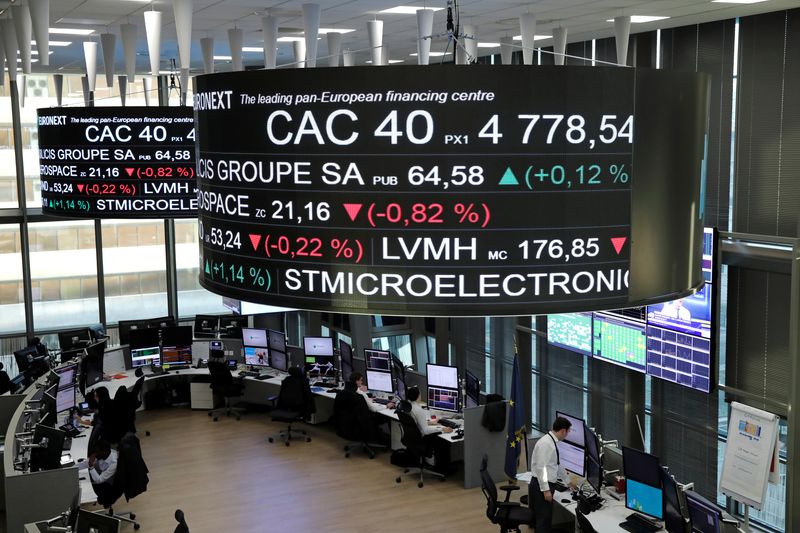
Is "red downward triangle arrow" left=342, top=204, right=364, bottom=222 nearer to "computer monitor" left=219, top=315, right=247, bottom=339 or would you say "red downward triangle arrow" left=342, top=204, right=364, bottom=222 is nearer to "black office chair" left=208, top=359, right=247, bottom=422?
"black office chair" left=208, top=359, right=247, bottom=422

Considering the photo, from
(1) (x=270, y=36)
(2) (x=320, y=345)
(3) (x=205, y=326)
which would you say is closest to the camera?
(1) (x=270, y=36)

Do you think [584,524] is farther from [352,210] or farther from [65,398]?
[65,398]

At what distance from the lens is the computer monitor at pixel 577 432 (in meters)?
8.26

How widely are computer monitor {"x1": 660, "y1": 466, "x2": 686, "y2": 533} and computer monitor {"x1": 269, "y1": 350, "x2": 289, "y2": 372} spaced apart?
7033 millimetres

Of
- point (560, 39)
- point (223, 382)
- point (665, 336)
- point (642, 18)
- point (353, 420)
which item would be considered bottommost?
point (353, 420)

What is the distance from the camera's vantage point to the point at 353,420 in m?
11.1

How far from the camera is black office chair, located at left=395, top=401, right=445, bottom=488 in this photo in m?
10.1

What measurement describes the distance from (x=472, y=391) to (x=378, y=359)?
1.75m

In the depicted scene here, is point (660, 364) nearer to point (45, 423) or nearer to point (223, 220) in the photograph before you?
point (45, 423)

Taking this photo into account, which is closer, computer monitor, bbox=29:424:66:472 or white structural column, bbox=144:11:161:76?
white structural column, bbox=144:11:161:76

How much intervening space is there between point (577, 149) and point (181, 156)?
4.28m

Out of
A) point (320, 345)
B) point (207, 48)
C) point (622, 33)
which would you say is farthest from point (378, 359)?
point (622, 33)

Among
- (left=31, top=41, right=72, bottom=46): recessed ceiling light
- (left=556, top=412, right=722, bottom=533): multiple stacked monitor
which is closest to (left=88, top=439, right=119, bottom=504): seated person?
(left=556, top=412, right=722, bottom=533): multiple stacked monitor

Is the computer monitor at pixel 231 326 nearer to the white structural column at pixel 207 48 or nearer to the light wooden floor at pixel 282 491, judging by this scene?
the light wooden floor at pixel 282 491
